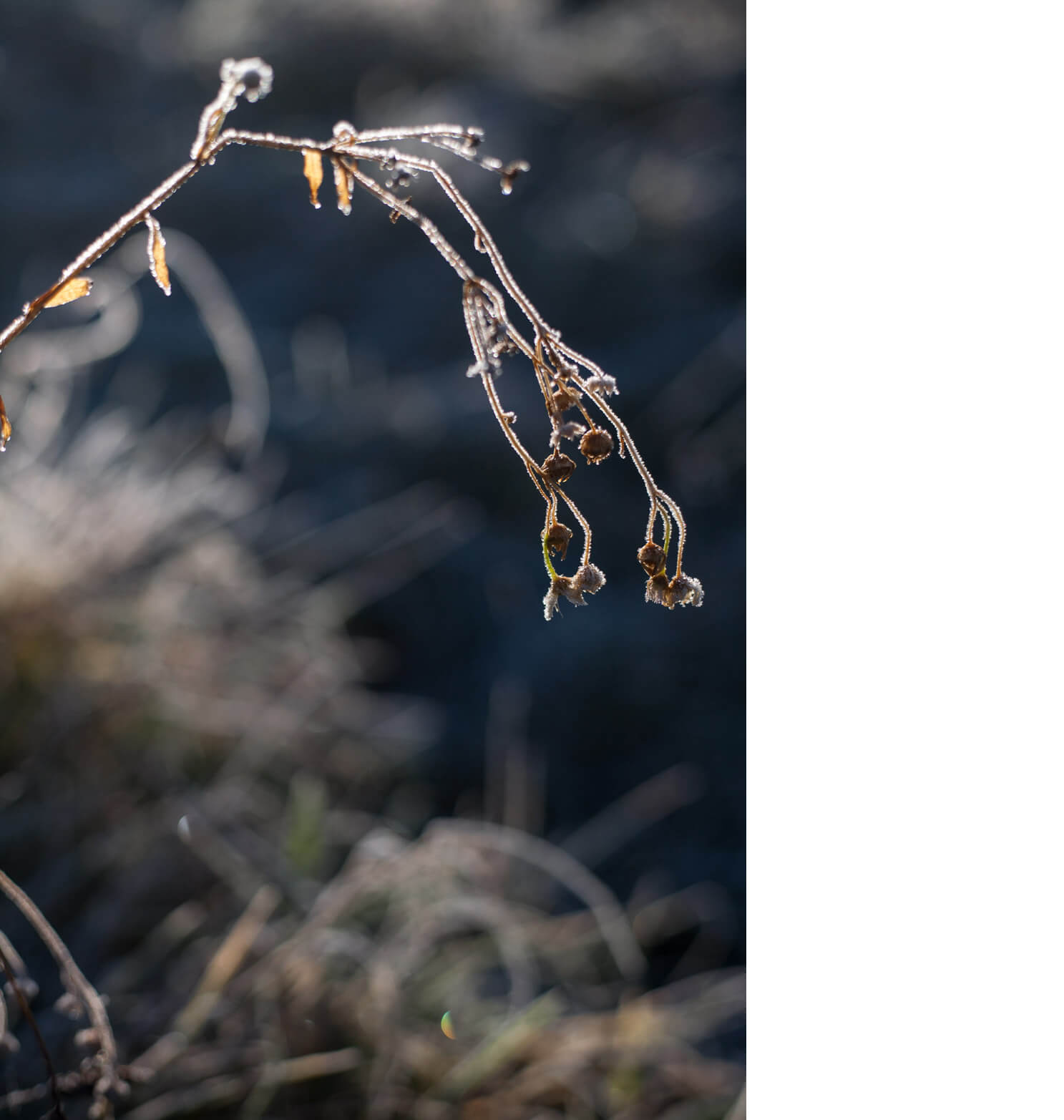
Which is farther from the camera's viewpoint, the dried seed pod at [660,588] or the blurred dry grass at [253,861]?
the blurred dry grass at [253,861]

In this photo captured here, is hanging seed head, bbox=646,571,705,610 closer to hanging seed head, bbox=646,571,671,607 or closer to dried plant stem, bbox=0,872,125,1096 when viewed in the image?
hanging seed head, bbox=646,571,671,607

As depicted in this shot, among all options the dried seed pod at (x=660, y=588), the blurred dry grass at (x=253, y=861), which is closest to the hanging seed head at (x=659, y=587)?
the dried seed pod at (x=660, y=588)

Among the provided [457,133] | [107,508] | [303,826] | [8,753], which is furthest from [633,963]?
[457,133]

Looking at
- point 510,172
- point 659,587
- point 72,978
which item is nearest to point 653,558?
point 659,587

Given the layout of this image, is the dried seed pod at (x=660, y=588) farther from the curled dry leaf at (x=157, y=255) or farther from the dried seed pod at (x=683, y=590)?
the curled dry leaf at (x=157, y=255)

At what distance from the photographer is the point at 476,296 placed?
0.29m

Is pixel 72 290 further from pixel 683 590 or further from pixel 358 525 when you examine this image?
pixel 358 525

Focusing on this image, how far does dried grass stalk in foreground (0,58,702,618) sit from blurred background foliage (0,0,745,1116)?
58 centimetres

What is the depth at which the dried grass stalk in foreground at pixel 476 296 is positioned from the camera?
10.8 inches

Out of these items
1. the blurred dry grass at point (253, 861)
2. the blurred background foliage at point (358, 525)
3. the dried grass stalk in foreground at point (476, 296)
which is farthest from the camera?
the blurred background foliage at point (358, 525)
